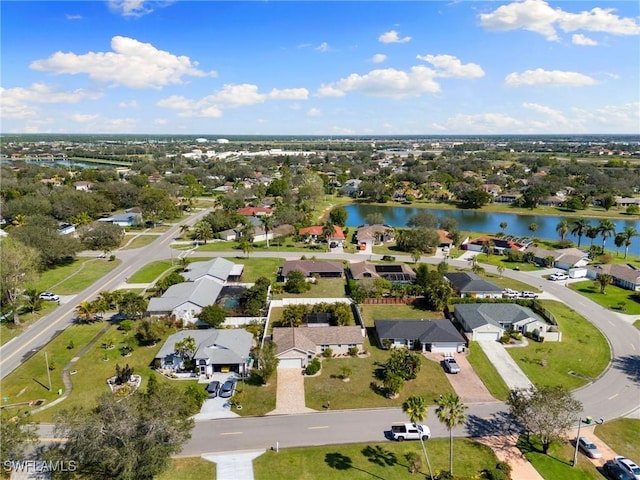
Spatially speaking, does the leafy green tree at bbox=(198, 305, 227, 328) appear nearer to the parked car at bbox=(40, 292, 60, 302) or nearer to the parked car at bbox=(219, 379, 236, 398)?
the parked car at bbox=(219, 379, 236, 398)

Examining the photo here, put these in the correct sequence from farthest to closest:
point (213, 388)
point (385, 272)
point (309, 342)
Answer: point (385, 272), point (309, 342), point (213, 388)

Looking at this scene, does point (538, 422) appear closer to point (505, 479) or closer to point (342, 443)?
point (505, 479)

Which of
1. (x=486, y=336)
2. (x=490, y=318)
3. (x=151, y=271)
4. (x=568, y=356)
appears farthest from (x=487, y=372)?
(x=151, y=271)

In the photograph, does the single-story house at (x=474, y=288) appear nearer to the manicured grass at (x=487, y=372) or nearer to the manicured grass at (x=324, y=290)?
the manicured grass at (x=487, y=372)

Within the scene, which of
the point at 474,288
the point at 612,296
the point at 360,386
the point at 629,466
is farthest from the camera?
the point at 612,296

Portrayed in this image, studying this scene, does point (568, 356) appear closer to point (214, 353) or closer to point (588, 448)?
point (588, 448)

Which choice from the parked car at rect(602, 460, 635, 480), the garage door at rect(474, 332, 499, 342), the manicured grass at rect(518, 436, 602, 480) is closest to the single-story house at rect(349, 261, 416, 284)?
the garage door at rect(474, 332, 499, 342)

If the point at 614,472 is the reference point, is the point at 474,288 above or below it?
above
